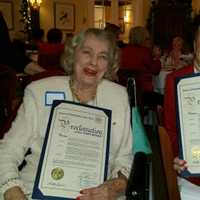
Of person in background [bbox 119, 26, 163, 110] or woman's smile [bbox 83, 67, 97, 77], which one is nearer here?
woman's smile [bbox 83, 67, 97, 77]

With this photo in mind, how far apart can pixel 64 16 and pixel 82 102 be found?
784 centimetres

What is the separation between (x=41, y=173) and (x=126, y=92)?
0.58 m

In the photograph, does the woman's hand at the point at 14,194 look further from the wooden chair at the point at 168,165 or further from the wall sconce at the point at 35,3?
the wall sconce at the point at 35,3

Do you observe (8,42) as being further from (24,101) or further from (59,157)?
(59,157)

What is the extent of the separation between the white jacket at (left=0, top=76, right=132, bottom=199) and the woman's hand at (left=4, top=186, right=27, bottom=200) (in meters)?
0.02

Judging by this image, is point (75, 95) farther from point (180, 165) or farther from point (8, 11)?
point (8, 11)

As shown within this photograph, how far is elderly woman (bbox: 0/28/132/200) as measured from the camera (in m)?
1.56

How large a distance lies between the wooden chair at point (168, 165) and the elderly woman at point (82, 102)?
21 cm

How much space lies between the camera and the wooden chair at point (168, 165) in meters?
1.51

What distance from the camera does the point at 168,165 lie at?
1.52m

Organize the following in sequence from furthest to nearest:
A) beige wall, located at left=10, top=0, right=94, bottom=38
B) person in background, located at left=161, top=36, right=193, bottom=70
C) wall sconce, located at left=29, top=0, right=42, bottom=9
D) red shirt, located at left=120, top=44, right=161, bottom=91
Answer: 1. beige wall, located at left=10, top=0, right=94, bottom=38
2. wall sconce, located at left=29, top=0, right=42, bottom=9
3. person in background, located at left=161, top=36, right=193, bottom=70
4. red shirt, located at left=120, top=44, right=161, bottom=91

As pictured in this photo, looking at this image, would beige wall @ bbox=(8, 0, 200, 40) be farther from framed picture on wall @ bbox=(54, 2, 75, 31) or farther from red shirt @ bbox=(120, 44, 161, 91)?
red shirt @ bbox=(120, 44, 161, 91)

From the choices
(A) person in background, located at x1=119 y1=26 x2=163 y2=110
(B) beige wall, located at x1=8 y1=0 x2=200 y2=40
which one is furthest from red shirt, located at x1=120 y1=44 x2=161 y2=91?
(B) beige wall, located at x1=8 y1=0 x2=200 y2=40

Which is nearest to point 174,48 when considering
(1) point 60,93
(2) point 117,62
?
(2) point 117,62
